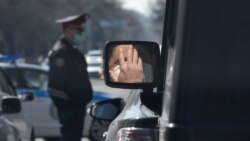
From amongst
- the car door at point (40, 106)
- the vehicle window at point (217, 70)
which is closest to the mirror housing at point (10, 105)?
the vehicle window at point (217, 70)

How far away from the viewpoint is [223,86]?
340cm

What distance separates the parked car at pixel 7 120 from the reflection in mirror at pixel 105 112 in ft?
8.94

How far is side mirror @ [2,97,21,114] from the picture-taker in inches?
342

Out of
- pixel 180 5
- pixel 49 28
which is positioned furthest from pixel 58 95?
pixel 49 28

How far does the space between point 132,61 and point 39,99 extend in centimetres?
1101

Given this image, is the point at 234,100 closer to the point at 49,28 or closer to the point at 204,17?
the point at 204,17

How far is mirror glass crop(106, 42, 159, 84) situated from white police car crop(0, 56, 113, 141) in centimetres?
1062

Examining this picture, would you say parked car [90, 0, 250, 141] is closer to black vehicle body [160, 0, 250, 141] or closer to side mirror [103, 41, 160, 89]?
black vehicle body [160, 0, 250, 141]

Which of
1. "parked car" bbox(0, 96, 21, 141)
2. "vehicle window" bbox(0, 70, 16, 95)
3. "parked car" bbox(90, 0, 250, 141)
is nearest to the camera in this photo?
"parked car" bbox(90, 0, 250, 141)

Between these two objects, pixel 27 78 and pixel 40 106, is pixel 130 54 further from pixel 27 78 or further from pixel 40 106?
pixel 27 78

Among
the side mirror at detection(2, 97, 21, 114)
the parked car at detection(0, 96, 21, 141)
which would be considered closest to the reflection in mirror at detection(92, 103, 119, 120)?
the parked car at detection(0, 96, 21, 141)

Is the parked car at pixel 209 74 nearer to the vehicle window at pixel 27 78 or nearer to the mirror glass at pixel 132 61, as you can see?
the mirror glass at pixel 132 61

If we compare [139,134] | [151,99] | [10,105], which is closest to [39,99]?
[10,105]

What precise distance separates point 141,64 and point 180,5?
91 centimetres
